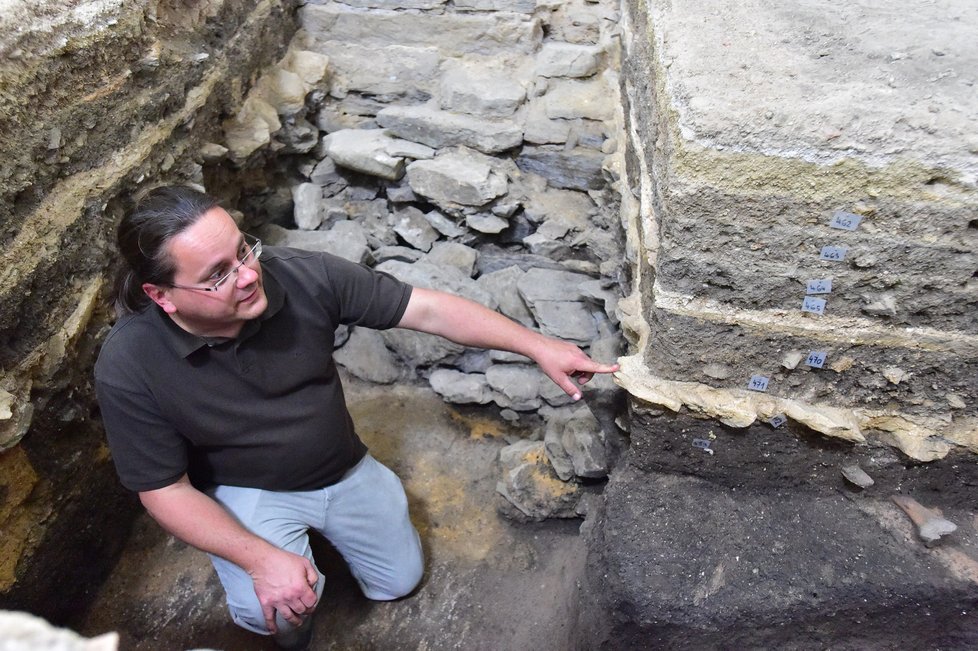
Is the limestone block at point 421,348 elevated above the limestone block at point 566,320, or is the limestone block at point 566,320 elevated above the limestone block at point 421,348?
the limestone block at point 566,320

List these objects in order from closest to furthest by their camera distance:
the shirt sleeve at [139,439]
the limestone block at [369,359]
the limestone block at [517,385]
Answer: the shirt sleeve at [139,439], the limestone block at [517,385], the limestone block at [369,359]

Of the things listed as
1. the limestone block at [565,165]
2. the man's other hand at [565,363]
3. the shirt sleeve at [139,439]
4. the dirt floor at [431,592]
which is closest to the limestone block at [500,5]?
the limestone block at [565,165]

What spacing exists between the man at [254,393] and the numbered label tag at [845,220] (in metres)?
0.73

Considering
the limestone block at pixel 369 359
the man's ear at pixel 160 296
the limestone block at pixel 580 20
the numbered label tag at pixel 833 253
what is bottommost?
the limestone block at pixel 369 359

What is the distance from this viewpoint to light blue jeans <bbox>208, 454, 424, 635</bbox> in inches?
88.6

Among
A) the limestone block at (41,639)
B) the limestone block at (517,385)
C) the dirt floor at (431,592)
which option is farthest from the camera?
the limestone block at (517,385)

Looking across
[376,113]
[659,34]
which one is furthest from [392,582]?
[376,113]

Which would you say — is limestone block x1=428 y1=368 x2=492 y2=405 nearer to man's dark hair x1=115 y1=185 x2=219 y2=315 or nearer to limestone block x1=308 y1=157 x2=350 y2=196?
limestone block x1=308 y1=157 x2=350 y2=196

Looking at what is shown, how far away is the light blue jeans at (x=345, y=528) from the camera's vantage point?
2.25m

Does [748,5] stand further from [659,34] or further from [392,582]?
[392,582]

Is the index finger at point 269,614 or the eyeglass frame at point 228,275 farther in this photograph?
the index finger at point 269,614

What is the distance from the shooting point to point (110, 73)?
2551 millimetres

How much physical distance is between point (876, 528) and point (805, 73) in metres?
1.28

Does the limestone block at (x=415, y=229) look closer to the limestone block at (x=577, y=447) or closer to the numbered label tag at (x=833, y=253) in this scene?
the limestone block at (x=577, y=447)
